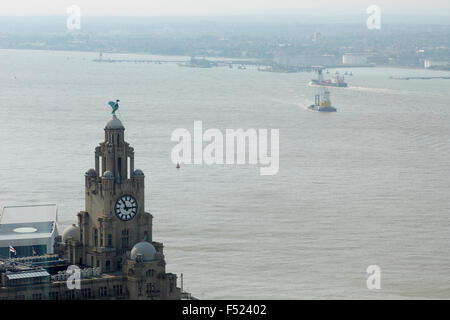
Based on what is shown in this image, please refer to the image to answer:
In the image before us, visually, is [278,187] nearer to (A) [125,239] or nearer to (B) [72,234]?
(B) [72,234]

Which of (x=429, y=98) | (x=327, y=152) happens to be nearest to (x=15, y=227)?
(x=327, y=152)

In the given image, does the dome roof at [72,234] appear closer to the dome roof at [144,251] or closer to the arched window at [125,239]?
the arched window at [125,239]

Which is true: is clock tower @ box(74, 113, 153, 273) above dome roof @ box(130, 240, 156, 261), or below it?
above

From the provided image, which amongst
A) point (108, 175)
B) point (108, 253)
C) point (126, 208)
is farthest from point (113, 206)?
point (108, 253)

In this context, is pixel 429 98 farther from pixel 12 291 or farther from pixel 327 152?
pixel 12 291

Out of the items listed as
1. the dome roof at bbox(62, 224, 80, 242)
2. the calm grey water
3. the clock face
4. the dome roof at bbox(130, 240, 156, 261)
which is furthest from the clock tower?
the calm grey water

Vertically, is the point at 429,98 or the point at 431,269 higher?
the point at 429,98

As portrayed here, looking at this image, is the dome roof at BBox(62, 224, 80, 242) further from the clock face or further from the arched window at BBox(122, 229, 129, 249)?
the clock face
